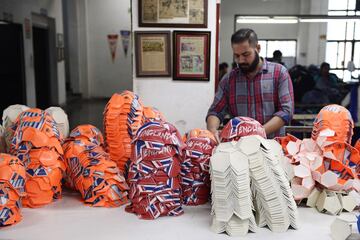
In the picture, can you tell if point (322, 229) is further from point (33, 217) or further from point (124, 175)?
point (33, 217)

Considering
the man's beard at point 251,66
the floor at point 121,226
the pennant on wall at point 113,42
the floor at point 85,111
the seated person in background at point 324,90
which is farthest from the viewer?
the pennant on wall at point 113,42

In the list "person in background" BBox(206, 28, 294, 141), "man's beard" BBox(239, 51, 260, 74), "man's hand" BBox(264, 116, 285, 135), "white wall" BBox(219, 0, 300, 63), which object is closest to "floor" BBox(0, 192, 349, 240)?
"man's hand" BBox(264, 116, 285, 135)

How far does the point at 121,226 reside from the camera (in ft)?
4.58

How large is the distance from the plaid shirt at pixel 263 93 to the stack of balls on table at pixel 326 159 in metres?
0.67

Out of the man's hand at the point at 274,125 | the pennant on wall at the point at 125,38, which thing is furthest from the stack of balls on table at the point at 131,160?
the pennant on wall at the point at 125,38

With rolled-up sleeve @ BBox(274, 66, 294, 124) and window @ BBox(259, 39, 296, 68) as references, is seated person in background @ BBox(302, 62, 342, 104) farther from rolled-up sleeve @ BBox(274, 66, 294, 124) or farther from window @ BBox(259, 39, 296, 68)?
rolled-up sleeve @ BBox(274, 66, 294, 124)

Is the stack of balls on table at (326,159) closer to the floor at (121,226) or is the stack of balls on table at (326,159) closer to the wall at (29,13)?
the floor at (121,226)

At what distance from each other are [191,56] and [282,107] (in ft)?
4.08

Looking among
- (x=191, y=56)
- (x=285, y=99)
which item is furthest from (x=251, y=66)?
(x=191, y=56)

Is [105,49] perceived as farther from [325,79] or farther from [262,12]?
[325,79]

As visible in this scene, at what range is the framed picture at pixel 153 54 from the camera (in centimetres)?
334

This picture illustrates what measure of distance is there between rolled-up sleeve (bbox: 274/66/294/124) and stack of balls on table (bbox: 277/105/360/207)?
631 millimetres

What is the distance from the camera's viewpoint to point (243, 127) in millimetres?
1497

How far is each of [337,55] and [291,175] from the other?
7.60 meters
